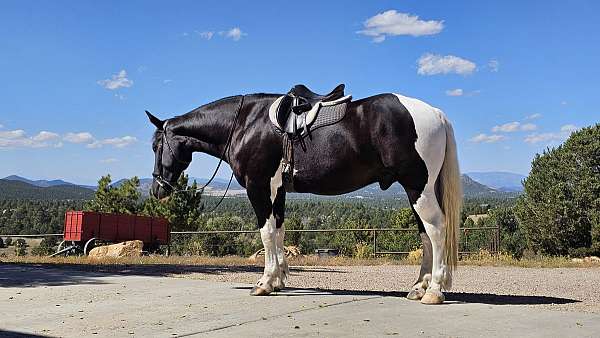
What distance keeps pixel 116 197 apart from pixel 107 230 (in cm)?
→ 2454

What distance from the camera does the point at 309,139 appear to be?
7008 mm

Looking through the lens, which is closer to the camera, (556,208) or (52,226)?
(556,208)

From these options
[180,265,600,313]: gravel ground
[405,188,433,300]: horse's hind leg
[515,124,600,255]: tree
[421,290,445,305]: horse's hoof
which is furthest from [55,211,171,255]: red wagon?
[421,290,445,305]: horse's hoof

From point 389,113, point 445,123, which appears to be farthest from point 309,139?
point 445,123

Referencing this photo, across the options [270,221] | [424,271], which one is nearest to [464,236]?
[424,271]

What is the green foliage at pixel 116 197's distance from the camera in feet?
159

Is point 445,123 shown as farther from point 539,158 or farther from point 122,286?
point 539,158

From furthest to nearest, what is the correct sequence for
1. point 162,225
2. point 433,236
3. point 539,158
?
point 162,225
point 539,158
point 433,236

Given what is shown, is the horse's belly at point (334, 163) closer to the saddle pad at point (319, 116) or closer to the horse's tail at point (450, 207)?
the saddle pad at point (319, 116)

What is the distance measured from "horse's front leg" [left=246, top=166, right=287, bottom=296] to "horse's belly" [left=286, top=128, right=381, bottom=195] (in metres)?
0.36

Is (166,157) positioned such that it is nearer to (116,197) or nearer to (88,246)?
(88,246)

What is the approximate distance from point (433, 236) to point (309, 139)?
175 centimetres

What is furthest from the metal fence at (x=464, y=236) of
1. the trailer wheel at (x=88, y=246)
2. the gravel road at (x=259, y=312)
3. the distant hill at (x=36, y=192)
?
the distant hill at (x=36, y=192)

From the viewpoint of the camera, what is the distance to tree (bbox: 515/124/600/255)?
19812 mm
